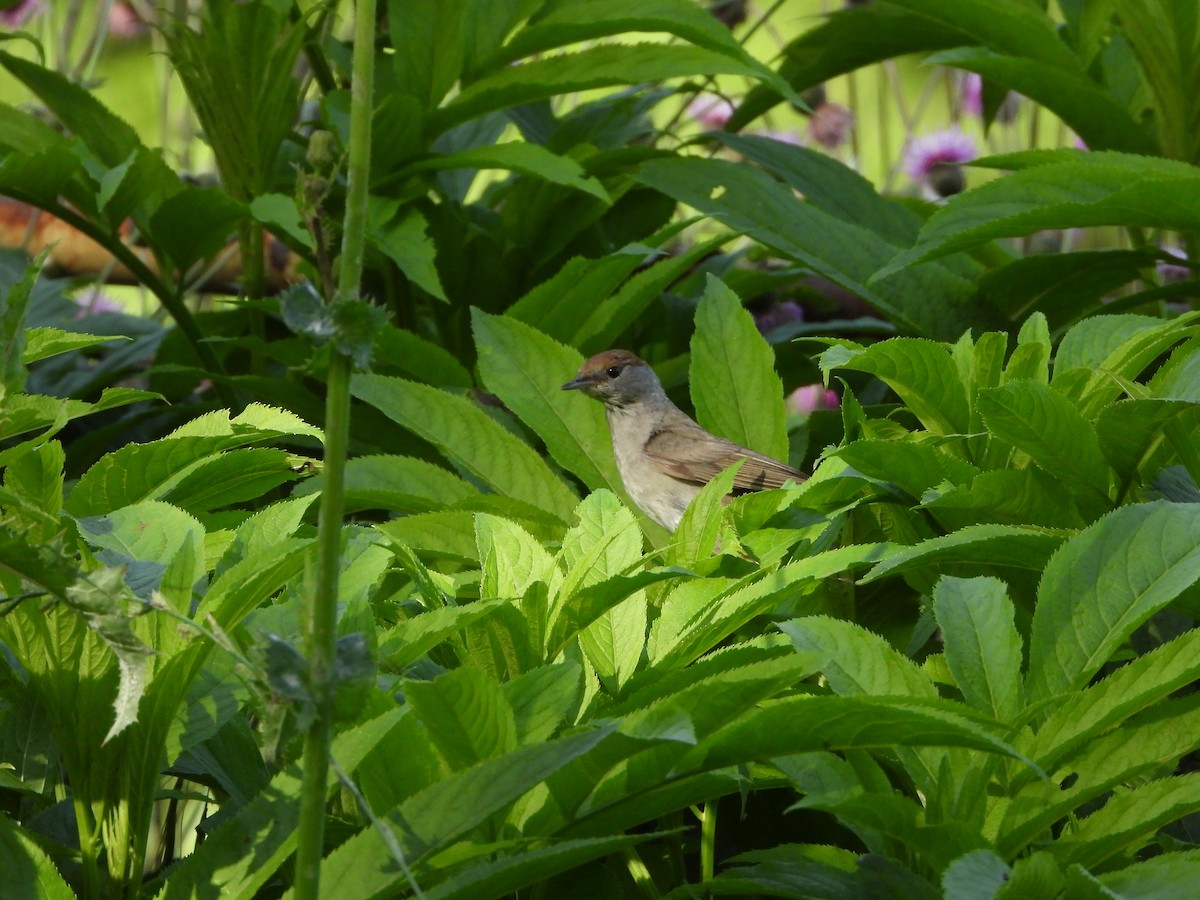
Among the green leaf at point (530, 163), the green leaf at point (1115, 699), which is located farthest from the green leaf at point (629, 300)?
the green leaf at point (1115, 699)

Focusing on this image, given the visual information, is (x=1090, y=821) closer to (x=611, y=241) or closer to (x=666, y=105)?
(x=611, y=241)

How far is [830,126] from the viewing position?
5930 mm

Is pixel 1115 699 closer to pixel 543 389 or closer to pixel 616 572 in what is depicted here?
pixel 616 572

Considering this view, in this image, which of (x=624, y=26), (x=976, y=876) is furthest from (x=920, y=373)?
(x=624, y=26)

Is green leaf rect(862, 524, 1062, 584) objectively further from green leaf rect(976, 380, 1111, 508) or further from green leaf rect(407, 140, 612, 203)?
→ green leaf rect(407, 140, 612, 203)

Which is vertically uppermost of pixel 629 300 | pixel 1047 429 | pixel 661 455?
pixel 1047 429

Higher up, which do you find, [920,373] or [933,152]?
[920,373]

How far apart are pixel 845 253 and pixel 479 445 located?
34.8 inches

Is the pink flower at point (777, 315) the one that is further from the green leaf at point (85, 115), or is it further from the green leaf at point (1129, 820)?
the green leaf at point (1129, 820)

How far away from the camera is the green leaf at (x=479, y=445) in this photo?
188cm

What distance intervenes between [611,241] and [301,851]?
2.26 meters

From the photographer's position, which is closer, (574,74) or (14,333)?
(14,333)

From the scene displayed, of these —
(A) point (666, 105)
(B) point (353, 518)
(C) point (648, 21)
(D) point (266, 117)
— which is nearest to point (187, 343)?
(D) point (266, 117)

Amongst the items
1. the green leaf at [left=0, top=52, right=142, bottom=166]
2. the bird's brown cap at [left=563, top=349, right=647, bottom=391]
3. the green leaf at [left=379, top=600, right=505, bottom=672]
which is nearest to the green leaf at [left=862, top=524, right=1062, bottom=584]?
the green leaf at [left=379, top=600, right=505, bottom=672]
